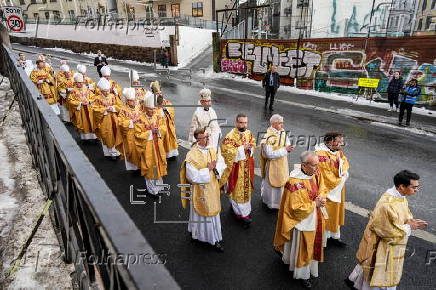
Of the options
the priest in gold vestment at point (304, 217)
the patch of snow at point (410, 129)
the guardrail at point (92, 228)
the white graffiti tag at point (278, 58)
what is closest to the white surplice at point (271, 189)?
the priest in gold vestment at point (304, 217)

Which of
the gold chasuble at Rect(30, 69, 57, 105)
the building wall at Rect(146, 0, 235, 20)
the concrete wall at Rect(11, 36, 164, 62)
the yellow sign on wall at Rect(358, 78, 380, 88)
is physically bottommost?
the yellow sign on wall at Rect(358, 78, 380, 88)

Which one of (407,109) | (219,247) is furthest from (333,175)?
(407,109)

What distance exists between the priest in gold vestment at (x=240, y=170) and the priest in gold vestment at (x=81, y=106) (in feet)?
17.9

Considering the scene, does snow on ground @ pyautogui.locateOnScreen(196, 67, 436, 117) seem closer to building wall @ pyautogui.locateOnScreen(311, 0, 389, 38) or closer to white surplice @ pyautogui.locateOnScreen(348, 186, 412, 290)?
building wall @ pyautogui.locateOnScreen(311, 0, 389, 38)

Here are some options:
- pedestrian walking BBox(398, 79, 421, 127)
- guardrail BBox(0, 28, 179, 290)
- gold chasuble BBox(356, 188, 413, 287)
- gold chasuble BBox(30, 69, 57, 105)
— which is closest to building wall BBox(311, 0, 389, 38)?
pedestrian walking BBox(398, 79, 421, 127)

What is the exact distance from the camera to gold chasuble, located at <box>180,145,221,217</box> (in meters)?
4.50

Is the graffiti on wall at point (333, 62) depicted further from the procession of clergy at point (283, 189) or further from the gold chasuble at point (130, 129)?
the gold chasuble at point (130, 129)

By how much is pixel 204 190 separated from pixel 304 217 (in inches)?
58.5

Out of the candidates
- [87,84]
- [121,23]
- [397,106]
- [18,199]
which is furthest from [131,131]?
[121,23]

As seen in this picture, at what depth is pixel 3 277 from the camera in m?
2.30

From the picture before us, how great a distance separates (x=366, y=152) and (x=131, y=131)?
6385 millimetres

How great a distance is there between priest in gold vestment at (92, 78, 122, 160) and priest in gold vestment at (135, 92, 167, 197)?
1603 millimetres

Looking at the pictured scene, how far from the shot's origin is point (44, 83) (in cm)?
1009

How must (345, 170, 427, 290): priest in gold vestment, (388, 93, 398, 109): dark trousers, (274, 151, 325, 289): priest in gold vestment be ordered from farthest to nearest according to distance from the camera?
(388, 93, 398, 109): dark trousers < (274, 151, 325, 289): priest in gold vestment < (345, 170, 427, 290): priest in gold vestment
